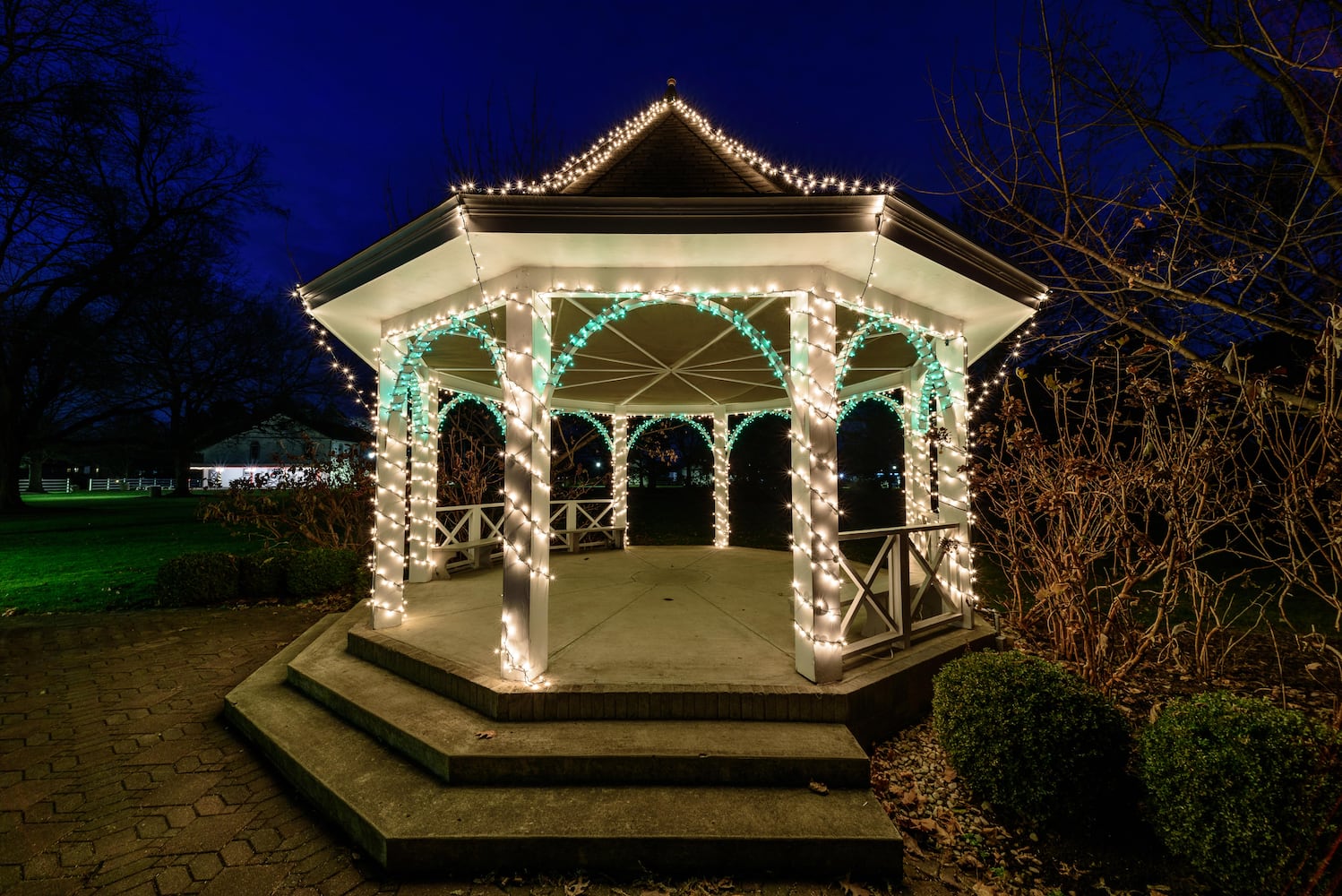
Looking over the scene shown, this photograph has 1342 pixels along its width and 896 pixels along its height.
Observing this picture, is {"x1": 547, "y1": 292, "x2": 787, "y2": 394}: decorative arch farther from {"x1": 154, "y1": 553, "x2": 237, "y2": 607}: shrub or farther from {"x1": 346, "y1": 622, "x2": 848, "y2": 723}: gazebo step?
{"x1": 154, "y1": 553, "x2": 237, "y2": 607}: shrub

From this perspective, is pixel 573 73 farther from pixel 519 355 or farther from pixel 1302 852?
pixel 1302 852

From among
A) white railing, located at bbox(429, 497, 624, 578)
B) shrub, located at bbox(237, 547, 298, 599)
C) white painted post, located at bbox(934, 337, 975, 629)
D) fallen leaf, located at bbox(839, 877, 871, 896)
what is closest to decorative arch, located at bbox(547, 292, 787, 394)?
white painted post, located at bbox(934, 337, 975, 629)

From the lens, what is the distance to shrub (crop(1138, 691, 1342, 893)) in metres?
2.23

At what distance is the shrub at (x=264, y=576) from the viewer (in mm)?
7430

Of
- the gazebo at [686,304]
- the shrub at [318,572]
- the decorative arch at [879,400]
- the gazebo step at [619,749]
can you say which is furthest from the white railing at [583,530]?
the gazebo step at [619,749]

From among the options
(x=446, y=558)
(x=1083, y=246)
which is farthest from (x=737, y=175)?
(x=446, y=558)

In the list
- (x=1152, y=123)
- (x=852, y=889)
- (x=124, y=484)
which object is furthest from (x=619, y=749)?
(x=124, y=484)

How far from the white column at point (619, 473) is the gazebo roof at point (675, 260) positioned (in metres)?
4.01

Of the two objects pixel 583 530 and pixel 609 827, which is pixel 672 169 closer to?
pixel 609 827

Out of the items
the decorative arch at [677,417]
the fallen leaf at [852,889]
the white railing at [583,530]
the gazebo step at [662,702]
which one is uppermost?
the decorative arch at [677,417]

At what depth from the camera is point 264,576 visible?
7.48m

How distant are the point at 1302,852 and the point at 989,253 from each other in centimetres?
370

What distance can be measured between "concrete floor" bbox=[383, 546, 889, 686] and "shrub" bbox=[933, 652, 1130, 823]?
39.3 inches

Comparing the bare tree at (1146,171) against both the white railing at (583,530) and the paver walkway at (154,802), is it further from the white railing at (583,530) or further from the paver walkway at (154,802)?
the white railing at (583,530)
